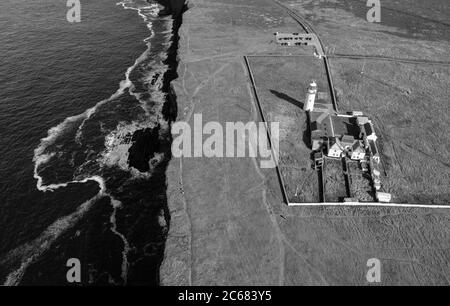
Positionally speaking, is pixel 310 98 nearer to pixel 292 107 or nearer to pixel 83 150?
pixel 292 107

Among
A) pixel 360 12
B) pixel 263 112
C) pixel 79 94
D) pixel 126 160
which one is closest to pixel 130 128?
pixel 126 160

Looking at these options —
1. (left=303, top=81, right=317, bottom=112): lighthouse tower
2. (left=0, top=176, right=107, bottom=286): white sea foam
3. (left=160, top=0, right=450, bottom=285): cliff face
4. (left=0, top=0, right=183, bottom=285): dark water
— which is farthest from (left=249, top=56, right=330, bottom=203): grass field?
(left=0, top=176, right=107, bottom=286): white sea foam

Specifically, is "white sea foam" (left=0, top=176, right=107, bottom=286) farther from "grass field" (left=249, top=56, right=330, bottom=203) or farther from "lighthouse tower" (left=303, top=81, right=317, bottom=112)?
"lighthouse tower" (left=303, top=81, right=317, bottom=112)

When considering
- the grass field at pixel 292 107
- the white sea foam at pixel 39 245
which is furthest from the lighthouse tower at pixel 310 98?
the white sea foam at pixel 39 245

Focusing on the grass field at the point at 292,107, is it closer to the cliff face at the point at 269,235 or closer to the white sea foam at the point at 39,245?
the cliff face at the point at 269,235

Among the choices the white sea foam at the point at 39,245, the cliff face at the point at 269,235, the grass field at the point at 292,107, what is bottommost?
the white sea foam at the point at 39,245

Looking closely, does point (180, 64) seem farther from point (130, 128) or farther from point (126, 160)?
point (126, 160)
